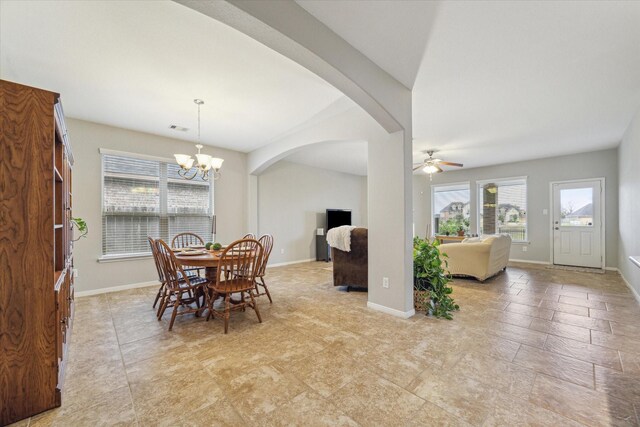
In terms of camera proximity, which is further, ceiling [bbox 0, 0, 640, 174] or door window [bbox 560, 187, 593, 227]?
door window [bbox 560, 187, 593, 227]

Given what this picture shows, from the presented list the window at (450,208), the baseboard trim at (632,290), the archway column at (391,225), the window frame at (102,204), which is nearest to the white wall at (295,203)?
the window frame at (102,204)

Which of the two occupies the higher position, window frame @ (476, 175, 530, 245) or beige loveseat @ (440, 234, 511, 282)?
window frame @ (476, 175, 530, 245)

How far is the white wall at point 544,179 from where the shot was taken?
18.2ft

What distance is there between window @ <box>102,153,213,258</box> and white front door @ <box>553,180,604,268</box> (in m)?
7.99

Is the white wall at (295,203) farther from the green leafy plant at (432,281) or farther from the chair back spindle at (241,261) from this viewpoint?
the green leafy plant at (432,281)

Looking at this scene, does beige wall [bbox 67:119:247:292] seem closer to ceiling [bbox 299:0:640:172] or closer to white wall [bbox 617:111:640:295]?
ceiling [bbox 299:0:640:172]

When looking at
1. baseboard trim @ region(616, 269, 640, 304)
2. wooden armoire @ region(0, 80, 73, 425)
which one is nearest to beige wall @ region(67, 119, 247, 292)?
wooden armoire @ region(0, 80, 73, 425)

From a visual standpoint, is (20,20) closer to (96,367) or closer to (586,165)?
(96,367)

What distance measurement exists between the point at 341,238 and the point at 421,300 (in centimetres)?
145

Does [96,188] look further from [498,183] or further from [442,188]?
[498,183]

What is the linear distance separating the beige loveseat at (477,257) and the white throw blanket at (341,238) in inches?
78.8

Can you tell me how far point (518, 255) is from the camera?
6.80 meters

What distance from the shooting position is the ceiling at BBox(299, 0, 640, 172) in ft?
6.20

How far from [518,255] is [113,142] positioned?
9.10 meters
